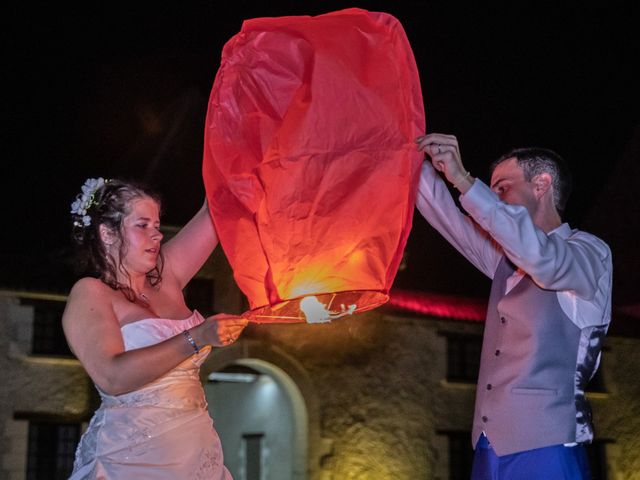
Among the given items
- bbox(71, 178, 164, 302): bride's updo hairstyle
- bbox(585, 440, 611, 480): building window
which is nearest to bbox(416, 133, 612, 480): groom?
bbox(71, 178, 164, 302): bride's updo hairstyle

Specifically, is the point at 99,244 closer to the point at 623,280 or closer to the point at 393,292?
the point at 393,292

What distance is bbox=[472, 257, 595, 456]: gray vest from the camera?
305cm

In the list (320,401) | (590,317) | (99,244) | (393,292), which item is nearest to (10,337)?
(320,401)

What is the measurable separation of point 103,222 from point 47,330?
1104 centimetres

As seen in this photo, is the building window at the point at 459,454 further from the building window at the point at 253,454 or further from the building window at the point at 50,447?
the building window at the point at 50,447

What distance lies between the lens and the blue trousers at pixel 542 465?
3000mm

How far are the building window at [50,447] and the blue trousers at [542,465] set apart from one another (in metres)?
11.5

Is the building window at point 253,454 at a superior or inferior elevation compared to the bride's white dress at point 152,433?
inferior

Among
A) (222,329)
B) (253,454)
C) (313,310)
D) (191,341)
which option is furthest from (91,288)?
(253,454)

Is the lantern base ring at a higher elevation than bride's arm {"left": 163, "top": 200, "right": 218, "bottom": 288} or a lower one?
lower

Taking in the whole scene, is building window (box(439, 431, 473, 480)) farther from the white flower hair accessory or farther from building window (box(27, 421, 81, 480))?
the white flower hair accessory

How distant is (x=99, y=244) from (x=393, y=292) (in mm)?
13092

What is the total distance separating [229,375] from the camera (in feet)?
57.2

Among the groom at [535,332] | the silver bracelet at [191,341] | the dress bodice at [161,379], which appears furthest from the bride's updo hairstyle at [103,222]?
the groom at [535,332]
